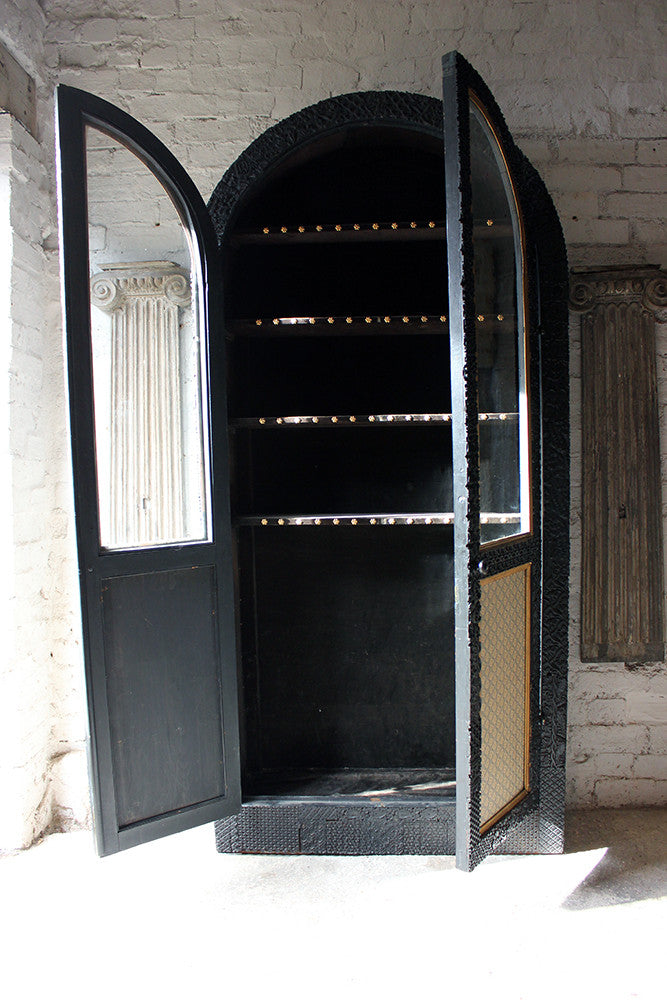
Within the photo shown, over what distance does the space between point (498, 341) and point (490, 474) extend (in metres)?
0.39

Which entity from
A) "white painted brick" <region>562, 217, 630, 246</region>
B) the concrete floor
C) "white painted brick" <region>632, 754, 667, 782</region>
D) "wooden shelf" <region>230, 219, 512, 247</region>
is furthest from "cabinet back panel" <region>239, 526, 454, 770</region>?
"white painted brick" <region>562, 217, 630, 246</region>

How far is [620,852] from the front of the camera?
2.06 meters

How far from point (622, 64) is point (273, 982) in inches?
115

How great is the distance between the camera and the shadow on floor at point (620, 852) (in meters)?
1.85

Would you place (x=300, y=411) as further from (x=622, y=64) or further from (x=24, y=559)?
(x=622, y=64)

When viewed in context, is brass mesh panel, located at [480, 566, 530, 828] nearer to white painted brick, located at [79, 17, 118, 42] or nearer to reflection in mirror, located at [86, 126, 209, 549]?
reflection in mirror, located at [86, 126, 209, 549]

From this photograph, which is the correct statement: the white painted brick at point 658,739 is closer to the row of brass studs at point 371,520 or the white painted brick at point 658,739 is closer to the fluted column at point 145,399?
the row of brass studs at point 371,520

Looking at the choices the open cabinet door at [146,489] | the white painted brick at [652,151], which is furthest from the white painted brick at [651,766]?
the white painted brick at [652,151]

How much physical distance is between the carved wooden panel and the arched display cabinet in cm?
30

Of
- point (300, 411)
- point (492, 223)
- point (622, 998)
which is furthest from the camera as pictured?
point (300, 411)

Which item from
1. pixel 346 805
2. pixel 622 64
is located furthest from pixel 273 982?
pixel 622 64

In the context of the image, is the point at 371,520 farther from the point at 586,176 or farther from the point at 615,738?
the point at 586,176

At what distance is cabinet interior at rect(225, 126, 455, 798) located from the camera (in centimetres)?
224

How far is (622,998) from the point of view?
1.48 meters
